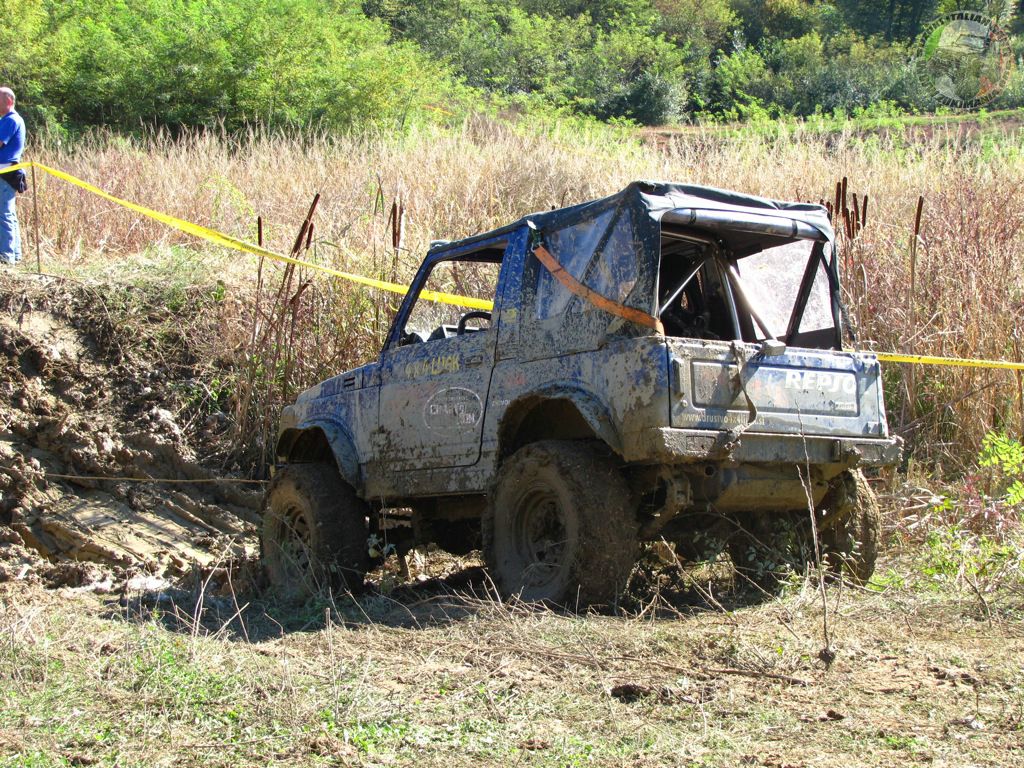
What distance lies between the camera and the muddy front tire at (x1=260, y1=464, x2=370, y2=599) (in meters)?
6.67

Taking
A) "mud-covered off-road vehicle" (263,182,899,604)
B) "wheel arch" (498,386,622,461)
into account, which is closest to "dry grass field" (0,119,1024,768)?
"mud-covered off-road vehicle" (263,182,899,604)

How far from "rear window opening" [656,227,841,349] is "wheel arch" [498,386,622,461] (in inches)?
29.6

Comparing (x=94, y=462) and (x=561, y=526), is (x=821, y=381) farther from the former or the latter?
(x=94, y=462)

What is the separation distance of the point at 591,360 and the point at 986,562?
2268mm

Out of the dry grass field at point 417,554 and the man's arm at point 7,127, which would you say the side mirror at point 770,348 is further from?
the man's arm at point 7,127

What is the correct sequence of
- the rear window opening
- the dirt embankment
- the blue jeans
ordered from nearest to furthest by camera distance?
1. the rear window opening
2. the dirt embankment
3. the blue jeans

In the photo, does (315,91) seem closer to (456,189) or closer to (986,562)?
(456,189)

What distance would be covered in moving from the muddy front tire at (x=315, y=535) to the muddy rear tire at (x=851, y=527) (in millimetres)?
2684

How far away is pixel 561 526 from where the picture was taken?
5.62 metres

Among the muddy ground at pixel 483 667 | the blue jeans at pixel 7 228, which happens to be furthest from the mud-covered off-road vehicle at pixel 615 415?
the blue jeans at pixel 7 228

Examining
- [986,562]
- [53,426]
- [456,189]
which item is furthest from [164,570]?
[456,189]

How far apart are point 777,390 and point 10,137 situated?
8.38m

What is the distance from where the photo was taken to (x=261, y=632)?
223 inches

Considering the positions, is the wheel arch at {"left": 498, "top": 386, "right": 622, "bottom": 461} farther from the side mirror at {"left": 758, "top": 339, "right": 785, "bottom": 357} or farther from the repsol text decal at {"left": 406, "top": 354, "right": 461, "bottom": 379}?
the side mirror at {"left": 758, "top": 339, "right": 785, "bottom": 357}
